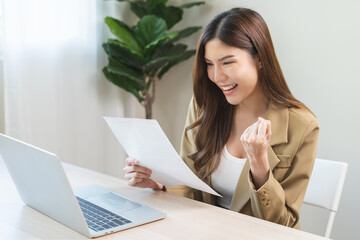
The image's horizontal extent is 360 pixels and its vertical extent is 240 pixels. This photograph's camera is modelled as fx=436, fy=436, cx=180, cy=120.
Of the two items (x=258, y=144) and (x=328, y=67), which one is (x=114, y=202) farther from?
(x=328, y=67)

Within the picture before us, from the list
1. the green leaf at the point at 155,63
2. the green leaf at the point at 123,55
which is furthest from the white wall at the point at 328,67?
the green leaf at the point at 123,55

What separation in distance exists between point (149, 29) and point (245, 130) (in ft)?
5.11

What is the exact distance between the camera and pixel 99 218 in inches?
41.4

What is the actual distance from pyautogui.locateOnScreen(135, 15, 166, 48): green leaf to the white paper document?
1462 mm

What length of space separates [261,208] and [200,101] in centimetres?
54

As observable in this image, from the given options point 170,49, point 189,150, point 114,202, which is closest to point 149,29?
point 170,49

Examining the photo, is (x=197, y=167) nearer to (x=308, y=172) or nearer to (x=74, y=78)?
(x=308, y=172)

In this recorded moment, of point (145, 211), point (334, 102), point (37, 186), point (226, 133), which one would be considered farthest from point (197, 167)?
point (334, 102)

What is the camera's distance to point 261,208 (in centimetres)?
124

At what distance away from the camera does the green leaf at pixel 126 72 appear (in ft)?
8.58

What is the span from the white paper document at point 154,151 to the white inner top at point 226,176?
0.80ft

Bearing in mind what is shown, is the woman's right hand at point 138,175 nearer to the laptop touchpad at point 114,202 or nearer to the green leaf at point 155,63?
the laptop touchpad at point 114,202

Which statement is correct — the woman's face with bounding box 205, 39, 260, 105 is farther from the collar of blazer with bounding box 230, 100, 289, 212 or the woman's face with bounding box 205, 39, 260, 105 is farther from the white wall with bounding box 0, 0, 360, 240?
the white wall with bounding box 0, 0, 360, 240

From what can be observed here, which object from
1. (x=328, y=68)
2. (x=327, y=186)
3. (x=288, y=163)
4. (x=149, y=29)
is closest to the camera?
(x=288, y=163)
